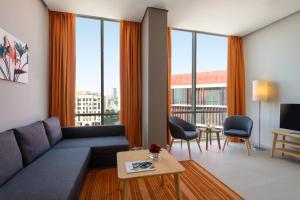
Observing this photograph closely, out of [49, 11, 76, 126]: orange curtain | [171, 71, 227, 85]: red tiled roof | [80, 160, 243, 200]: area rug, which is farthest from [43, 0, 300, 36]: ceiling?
[80, 160, 243, 200]: area rug

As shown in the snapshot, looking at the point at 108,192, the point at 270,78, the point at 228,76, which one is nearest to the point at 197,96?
the point at 228,76

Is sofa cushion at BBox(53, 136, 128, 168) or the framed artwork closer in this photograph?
the framed artwork

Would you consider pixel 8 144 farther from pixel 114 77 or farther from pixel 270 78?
pixel 270 78

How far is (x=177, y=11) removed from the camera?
326 centimetres

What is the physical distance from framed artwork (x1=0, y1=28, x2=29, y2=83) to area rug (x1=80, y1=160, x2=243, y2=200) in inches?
68.1

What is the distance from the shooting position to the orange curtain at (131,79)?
3672mm

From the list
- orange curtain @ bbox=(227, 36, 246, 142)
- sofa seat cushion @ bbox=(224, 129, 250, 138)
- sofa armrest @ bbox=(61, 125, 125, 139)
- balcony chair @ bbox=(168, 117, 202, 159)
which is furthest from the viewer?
orange curtain @ bbox=(227, 36, 246, 142)

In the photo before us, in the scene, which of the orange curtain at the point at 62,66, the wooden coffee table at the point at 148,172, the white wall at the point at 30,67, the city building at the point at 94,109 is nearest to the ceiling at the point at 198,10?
the orange curtain at the point at 62,66

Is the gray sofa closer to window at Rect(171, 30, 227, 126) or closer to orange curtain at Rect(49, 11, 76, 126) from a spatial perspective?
orange curtain at Rect(49, 11, 76, 126)

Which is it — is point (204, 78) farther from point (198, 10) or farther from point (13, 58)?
point (13, 58)

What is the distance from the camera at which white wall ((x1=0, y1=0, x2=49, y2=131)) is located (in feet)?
6.52

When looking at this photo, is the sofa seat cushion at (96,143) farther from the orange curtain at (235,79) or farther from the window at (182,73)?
the orange curtain at (235,79)

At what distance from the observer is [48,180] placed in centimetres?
152

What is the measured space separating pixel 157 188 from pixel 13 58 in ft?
8.38
